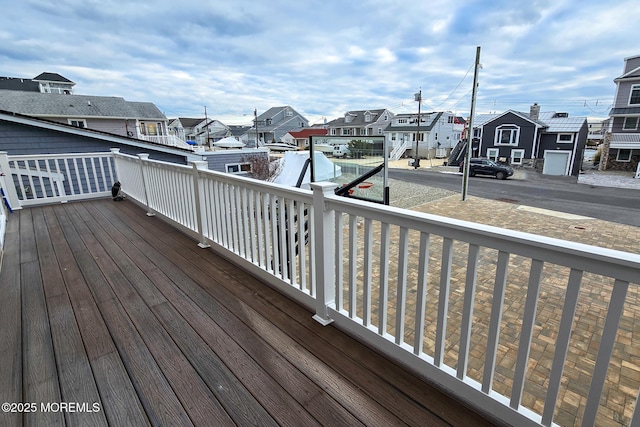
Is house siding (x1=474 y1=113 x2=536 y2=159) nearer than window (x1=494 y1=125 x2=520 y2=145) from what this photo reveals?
Yes

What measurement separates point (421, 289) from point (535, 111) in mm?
31021

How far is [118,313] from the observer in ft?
6.63

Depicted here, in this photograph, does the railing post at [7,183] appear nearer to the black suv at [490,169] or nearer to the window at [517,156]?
the black suv at [490,169]

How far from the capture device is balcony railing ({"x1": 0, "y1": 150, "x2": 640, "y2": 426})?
3.25ft

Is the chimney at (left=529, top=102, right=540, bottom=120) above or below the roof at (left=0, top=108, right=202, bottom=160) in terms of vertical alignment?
above

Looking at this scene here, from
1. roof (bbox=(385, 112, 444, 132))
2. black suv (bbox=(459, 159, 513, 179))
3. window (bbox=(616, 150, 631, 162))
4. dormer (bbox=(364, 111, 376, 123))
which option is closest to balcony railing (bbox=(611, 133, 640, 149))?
window (bbox=(616, 150, 631, 162))

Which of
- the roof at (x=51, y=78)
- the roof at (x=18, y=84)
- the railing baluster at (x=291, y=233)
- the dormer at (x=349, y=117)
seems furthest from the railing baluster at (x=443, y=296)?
the dormer at (x=349, y=117)

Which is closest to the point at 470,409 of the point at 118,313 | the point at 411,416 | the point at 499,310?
the point at 411,416

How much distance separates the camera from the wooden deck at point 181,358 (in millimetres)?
1296

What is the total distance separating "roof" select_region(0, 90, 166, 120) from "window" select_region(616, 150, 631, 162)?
3206 cm

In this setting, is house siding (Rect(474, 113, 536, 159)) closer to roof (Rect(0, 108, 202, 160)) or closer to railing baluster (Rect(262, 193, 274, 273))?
roof (Rect(0, 108, 202, 160))

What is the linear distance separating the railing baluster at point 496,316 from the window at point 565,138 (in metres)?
27.9

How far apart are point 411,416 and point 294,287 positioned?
110 cm

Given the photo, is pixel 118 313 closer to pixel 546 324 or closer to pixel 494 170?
pixel 546 324
